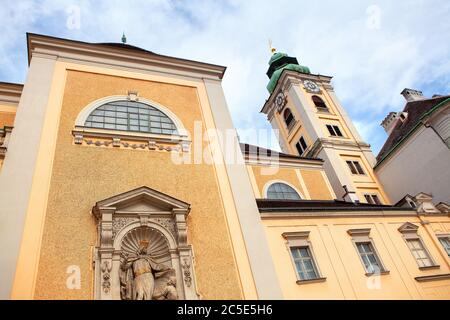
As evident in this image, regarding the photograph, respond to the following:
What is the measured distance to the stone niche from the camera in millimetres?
Answer: 6992

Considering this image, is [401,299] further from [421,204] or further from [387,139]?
[387,139]

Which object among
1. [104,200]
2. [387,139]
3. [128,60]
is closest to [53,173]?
[104,200]

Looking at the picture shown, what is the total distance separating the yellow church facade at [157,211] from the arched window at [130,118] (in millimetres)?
41

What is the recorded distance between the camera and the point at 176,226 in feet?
26.8

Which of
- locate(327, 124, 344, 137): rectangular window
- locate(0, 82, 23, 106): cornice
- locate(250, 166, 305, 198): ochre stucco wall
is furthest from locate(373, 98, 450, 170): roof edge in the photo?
locate(0, 82, 23, 106): cornice

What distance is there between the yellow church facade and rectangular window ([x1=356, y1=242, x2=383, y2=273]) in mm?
42

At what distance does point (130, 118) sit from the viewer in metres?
10.5

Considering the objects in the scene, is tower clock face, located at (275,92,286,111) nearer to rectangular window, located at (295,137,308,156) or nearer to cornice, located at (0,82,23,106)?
rectangular window, located at (295,137,308,156)

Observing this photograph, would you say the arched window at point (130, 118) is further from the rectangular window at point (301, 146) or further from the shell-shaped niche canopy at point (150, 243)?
the rectangular window at point (301, 146)

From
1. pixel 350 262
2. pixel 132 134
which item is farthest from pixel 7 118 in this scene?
pixel 350 262

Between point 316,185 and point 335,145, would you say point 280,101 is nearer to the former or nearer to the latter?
point 335,145

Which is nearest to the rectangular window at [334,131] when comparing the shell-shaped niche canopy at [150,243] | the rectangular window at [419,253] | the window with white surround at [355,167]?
the window with white surround at [355,167]

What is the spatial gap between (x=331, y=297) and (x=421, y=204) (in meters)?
6.45

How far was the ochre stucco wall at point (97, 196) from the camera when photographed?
690 cm
